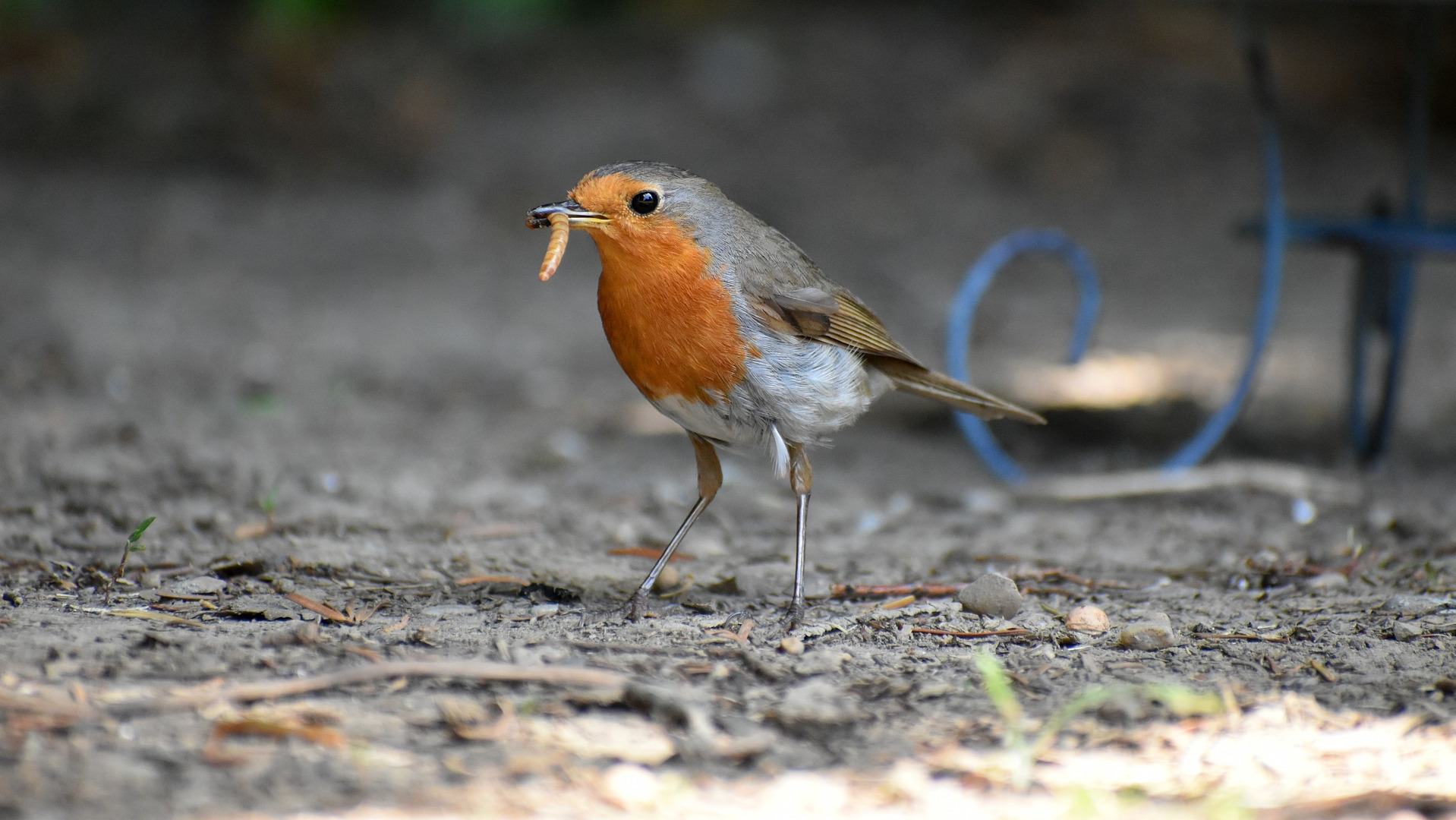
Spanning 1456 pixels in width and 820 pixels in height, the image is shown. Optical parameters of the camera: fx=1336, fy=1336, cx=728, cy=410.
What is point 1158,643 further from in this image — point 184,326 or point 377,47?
point 377,47

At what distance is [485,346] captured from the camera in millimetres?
7160

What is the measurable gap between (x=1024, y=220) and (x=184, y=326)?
557 cm

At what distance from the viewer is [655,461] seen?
17.9 feet

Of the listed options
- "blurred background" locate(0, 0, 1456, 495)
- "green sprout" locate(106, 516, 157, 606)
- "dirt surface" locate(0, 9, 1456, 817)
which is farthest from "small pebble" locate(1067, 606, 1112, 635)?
"blurred background" locate(0, 0, 1456, 495)

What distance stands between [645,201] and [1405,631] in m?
1.95

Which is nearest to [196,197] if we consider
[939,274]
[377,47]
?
[377,47]

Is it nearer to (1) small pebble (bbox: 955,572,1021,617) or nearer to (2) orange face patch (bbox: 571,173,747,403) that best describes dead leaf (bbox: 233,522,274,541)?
(2) orange face patch (bbox: 571,173,747,403)

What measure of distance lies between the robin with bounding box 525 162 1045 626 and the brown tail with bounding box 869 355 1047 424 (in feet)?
1.07

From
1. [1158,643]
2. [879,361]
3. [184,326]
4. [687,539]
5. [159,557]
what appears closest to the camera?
[1158,643]

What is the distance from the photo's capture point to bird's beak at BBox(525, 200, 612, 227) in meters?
3.06

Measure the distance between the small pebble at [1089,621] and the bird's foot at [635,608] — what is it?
39.0 inches

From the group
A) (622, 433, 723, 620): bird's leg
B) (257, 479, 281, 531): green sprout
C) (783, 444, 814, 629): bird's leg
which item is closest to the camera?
(783, 444, 814, 629): bird's leg

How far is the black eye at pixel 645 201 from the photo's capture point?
123 inches

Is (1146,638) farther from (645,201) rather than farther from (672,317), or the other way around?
(645,201)
